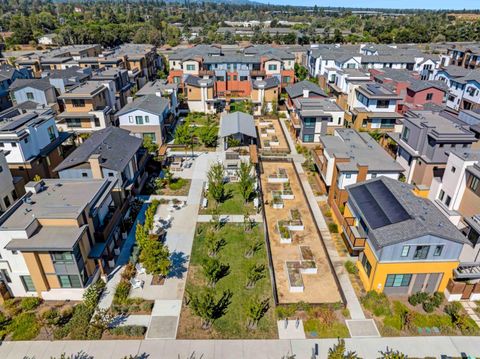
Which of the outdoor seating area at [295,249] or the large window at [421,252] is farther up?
the large window at [421,252]

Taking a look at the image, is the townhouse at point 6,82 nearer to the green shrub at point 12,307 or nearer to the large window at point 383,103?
the green shrub at point 12,307

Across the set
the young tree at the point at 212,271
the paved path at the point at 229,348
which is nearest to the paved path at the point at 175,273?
the paved path at the point at 229,348

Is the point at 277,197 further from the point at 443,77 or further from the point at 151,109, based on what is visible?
the point at 443,77

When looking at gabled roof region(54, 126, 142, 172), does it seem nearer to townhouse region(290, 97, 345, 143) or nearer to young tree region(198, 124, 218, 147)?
young tree region(198, 124, 218, 147)

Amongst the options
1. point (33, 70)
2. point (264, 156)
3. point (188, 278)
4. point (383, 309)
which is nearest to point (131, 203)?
point (188, 278)

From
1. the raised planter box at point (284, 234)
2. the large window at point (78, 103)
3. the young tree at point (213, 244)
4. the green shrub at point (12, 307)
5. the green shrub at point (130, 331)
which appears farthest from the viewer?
the large window at point (78, 103)
